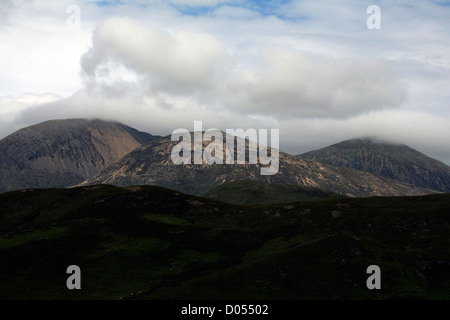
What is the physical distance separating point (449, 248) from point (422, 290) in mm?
28973

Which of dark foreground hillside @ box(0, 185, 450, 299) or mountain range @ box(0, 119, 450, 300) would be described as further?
dark foreground hillside @ box(0, 185, 450, 299)

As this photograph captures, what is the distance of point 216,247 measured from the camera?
116 metres

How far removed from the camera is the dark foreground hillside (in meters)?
81.4

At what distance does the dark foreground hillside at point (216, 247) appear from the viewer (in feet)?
267

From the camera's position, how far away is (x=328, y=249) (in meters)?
91.6

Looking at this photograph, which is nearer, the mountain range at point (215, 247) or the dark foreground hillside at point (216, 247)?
the mountain range at point (215, 247)
